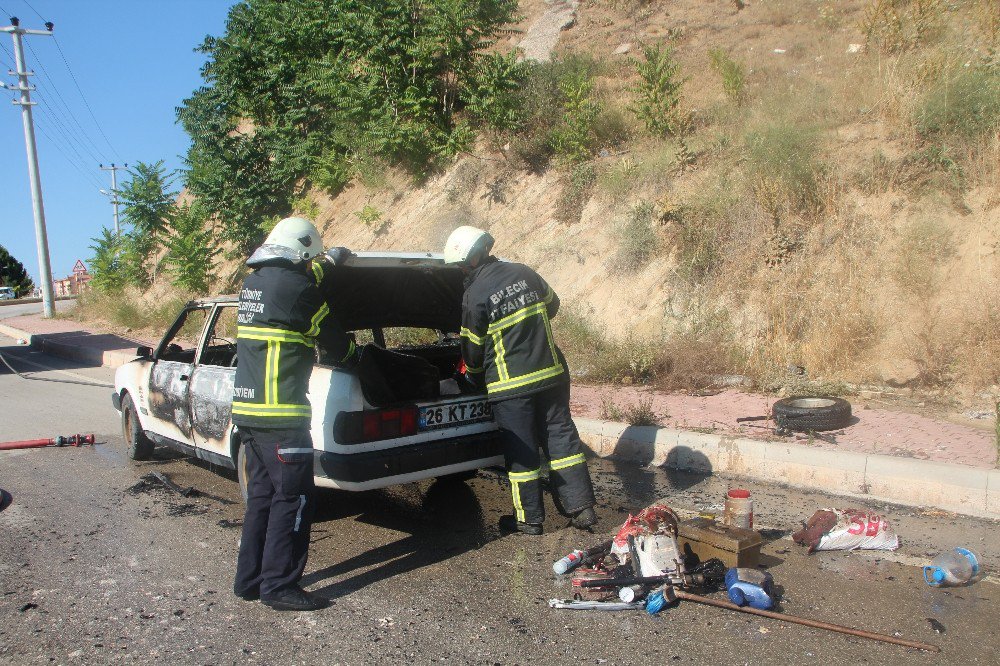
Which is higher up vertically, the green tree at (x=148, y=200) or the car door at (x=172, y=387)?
the green tree at (x=148, y=200)

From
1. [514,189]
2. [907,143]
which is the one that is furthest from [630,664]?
Result: [514,189]

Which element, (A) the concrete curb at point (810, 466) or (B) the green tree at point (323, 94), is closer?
(A) the concrete curb at point (810, 466)

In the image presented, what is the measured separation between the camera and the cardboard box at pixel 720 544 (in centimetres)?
398

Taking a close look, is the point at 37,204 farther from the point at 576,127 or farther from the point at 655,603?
the point at 655,603

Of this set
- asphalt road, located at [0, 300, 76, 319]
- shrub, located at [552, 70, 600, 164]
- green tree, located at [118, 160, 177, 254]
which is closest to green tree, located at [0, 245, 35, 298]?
asphalt road, located at [0, 300, 76, 319]

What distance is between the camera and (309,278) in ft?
13.2

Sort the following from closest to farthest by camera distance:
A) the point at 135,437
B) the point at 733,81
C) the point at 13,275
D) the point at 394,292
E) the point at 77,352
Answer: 1. the point at 394,292
2. the point at 135,437
3. the point at 733,81
4. the point at 77,352
5. the point at 13,275

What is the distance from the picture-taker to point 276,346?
12.7 feet

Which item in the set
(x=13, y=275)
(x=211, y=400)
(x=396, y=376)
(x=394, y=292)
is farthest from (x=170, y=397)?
(x=13, y=275)

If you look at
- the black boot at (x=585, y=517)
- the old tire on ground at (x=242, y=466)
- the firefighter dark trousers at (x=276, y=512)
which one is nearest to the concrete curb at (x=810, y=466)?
the black boot at (x=585, y=517)

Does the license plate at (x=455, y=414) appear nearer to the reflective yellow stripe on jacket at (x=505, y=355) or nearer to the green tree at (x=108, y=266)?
the reflective yellow stripe on jacket at (x=505, y=355)

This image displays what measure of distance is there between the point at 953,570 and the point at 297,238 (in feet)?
12.2

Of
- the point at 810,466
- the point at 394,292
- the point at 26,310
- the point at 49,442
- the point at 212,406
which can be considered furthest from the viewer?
the point at 26,310

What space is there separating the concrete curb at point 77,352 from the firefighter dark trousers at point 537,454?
11.3m
